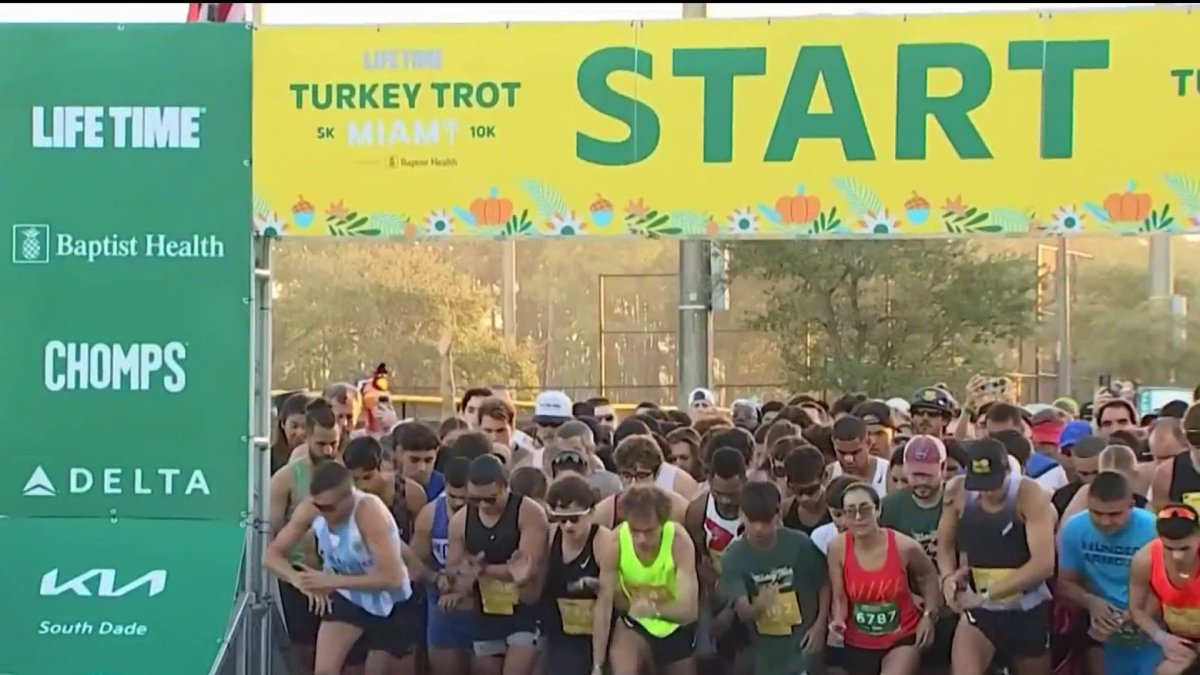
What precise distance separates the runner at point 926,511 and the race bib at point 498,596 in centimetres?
186

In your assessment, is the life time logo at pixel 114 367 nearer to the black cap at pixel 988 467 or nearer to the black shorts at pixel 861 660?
the black shorts at pixel 861 660

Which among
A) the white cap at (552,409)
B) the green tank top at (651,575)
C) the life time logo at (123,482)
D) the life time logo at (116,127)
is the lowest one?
the green tank top at (651,575)

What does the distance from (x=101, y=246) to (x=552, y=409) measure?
3.33 m

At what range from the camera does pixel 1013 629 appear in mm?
7363

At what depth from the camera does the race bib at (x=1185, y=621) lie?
271 inches

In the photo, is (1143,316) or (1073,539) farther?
(1143,316)

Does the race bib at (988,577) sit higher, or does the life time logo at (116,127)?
the life time logo at (116,127)

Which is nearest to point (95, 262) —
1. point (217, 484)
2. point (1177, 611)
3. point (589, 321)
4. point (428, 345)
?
point (217, 484)

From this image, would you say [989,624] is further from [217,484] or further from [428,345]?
[428,345]

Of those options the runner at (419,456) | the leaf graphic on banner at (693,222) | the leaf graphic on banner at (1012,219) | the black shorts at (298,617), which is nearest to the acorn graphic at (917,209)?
the leaf graphic on banner at (1012,219)

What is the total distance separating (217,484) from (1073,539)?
4.11m

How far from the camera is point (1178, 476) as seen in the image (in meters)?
7.54

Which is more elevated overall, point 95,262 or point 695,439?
point 95,262

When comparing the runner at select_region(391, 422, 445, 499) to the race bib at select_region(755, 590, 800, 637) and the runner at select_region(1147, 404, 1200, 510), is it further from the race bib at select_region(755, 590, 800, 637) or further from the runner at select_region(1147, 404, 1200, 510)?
the runner at select_region(1147, 404, 1200, 510)
